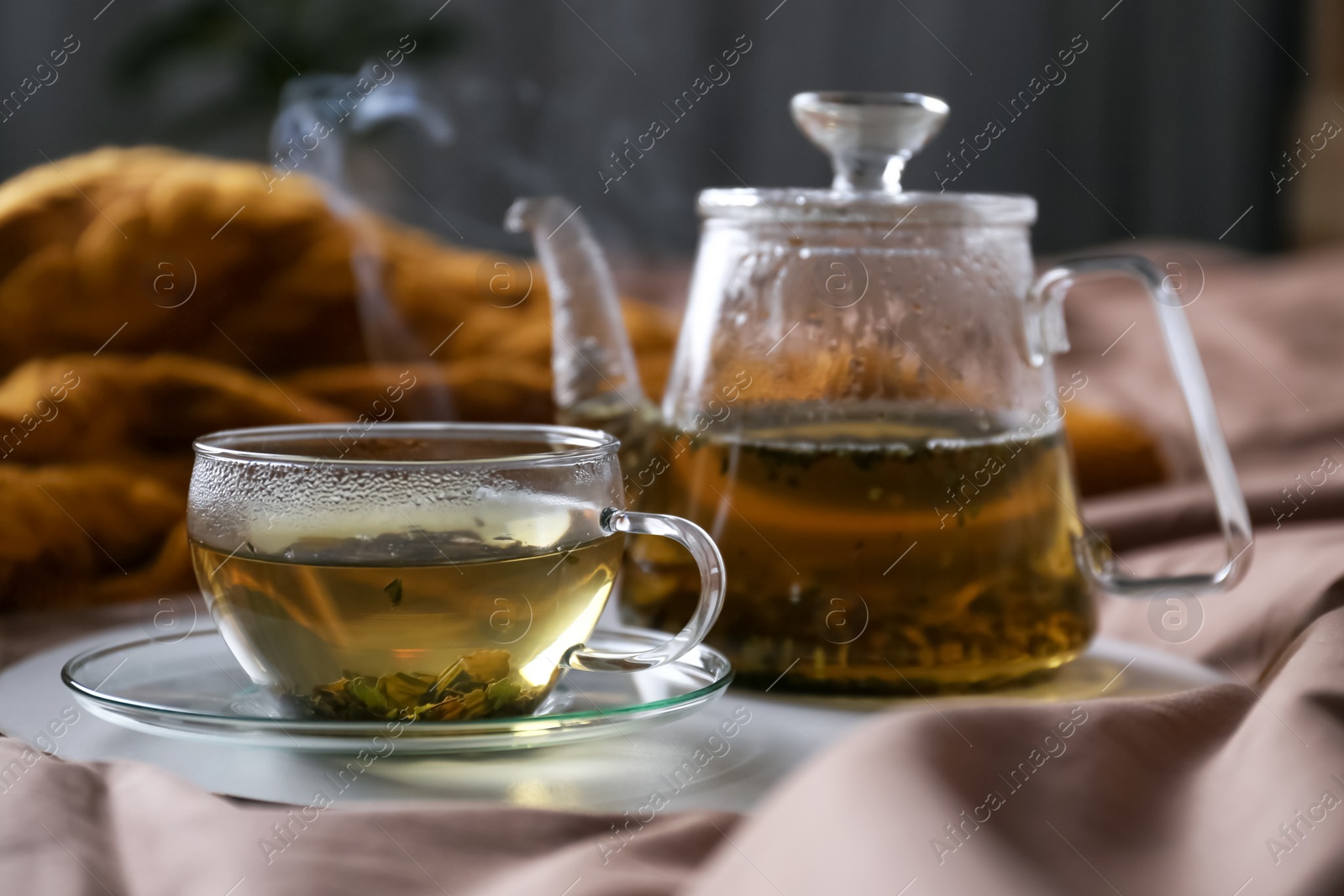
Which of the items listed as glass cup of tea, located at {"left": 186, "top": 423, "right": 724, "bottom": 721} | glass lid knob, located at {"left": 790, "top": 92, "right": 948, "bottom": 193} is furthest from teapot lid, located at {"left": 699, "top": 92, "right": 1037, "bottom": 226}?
glass cup of tea, located at {"left": 186, "top": 423, "right": 724, "bottom": 721}

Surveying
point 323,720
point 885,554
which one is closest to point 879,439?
point 885,554

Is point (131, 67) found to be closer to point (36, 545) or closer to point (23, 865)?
point (36, 545)

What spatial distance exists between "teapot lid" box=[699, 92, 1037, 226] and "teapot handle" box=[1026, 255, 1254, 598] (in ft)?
0.12

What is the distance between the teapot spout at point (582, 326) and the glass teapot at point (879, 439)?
0.04 meters

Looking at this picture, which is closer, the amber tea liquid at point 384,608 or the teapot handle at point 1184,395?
the amber tea liquid at point 384,608

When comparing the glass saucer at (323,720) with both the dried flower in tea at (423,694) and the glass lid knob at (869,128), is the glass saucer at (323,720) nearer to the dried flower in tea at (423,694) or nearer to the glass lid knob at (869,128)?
the dried flower in tea at (423,694)

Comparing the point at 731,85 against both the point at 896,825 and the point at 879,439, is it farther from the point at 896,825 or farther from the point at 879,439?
the point at 896,825

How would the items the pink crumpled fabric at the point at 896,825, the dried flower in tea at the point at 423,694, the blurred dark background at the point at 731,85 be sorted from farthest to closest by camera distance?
the blurred dark background at the point at 731,85 → the dried flower in tea at the point at 423,694 → the pink crumpled fabric at the point at 896,825

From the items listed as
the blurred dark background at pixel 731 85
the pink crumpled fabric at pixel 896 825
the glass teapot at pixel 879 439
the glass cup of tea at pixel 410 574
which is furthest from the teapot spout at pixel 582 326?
the blurred dark background at pixel 731 85

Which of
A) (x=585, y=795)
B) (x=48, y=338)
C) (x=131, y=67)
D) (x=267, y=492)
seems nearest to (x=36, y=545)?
(x=48, y=338)

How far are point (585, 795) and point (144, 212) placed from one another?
71cm

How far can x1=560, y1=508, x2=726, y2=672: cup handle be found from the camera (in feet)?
1.65

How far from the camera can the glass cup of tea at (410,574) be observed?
1.57 ft

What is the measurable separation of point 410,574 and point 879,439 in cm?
22
